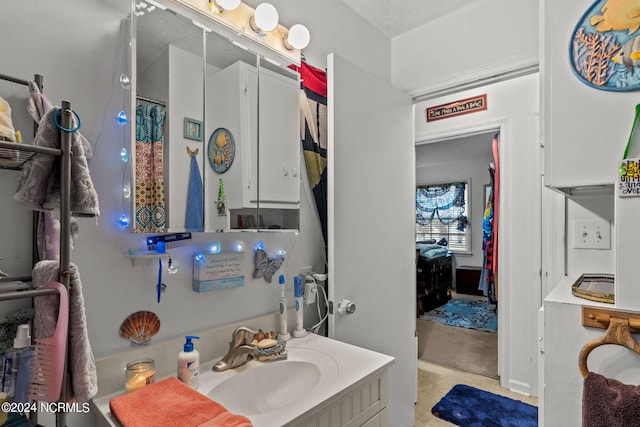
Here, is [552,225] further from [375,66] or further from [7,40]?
[7,40]

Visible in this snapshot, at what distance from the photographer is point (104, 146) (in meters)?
1.03

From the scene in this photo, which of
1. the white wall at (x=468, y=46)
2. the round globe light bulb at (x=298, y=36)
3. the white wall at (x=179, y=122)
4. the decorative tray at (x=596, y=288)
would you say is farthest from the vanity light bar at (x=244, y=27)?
the decorative tray at (x=596, y=288)

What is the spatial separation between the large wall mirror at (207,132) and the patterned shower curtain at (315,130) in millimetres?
91

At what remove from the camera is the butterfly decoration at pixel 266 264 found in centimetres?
143

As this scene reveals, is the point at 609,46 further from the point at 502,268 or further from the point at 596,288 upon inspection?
the point at 502,268

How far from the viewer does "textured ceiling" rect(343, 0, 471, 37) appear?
5.89 ft

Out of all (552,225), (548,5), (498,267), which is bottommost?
(498,267)

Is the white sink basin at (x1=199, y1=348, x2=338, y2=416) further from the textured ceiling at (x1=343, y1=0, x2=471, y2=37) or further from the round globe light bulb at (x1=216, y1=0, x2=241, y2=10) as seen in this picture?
the textured ceiling at (x1=343, y1=0, x2=471, y2=37)

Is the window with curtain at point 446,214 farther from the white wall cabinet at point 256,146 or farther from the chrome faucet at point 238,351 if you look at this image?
the chrome faucet at point 238,351

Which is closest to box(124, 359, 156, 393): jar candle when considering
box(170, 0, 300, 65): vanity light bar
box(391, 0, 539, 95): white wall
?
box(170, 0, 300, 65): vanity light bar

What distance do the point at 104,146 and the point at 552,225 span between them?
1839 millimetres

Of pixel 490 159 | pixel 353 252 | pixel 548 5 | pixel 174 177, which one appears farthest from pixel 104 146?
pixel 490 159

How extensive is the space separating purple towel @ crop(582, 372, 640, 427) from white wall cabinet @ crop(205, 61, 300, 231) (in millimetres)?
1150

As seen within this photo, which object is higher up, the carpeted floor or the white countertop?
the white countertop
